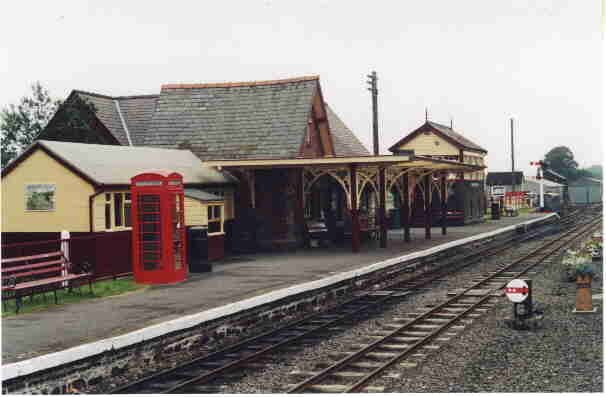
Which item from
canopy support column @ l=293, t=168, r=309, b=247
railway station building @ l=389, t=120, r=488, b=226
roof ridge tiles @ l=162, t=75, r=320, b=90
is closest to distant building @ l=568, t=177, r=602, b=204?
railway station building @ l=389, t=120, r=488, b=226

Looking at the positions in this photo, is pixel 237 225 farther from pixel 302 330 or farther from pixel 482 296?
pixel 302 330

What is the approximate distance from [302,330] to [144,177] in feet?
17.3

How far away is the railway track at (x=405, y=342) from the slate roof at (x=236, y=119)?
29.6ft

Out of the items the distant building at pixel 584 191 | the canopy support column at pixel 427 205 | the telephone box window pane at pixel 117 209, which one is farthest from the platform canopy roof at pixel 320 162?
the distant building at pixel 584 191

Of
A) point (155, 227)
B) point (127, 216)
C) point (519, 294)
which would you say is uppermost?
point (127, 216)

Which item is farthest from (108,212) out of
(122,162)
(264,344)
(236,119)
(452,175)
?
(452,175)

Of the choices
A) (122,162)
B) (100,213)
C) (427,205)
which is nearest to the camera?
(100,213)

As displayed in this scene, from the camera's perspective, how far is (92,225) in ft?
57.7

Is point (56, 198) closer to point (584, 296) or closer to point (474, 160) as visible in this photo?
point (584, 296)

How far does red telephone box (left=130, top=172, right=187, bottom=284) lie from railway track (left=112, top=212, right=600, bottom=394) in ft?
12.2

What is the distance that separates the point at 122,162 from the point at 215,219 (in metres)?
3.72

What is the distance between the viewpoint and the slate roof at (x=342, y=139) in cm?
3631

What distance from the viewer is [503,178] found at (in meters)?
82.9

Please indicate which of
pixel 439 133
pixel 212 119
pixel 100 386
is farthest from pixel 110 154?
pixel 439 133
